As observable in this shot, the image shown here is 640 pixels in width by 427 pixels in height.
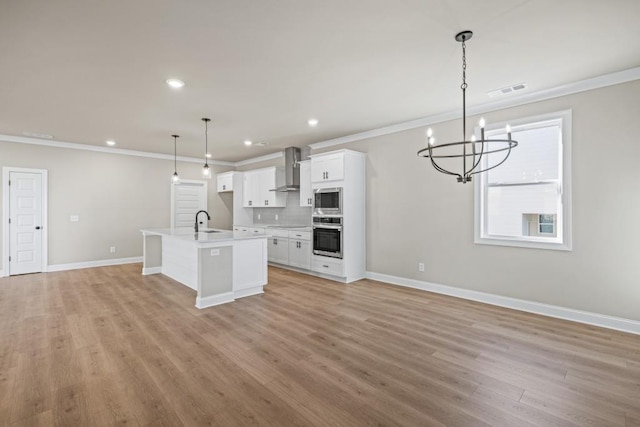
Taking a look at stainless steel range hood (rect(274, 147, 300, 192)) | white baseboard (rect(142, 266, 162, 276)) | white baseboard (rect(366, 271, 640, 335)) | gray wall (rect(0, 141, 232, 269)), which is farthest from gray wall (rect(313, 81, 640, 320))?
gray wall (rect(0, 141, 232, 269))

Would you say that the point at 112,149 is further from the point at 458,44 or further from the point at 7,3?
the point at 458,44

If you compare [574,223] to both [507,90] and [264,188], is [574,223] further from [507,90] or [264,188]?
[264,188]

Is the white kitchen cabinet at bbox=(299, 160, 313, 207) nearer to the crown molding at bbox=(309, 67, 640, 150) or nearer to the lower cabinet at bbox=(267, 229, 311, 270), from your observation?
the lower cabinet at bbox=(267, 229, 311, 270)

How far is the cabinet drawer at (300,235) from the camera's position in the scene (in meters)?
5.89

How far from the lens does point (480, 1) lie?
208 cm

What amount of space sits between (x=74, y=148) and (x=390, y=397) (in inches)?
298

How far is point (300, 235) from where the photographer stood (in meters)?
6.04

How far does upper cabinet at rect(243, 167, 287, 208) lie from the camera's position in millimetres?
7008

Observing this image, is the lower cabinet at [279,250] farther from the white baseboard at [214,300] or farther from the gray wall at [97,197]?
the gray wall at [97,197]

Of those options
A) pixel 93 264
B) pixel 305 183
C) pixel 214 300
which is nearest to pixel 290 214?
pixel 305 183

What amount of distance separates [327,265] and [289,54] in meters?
3.62

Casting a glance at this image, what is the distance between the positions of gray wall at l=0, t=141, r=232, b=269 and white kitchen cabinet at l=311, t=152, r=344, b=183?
4.03 metres

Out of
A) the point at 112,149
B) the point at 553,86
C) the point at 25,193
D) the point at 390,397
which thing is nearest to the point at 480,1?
the point at 553,86

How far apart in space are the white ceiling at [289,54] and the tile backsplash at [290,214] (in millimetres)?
2749
